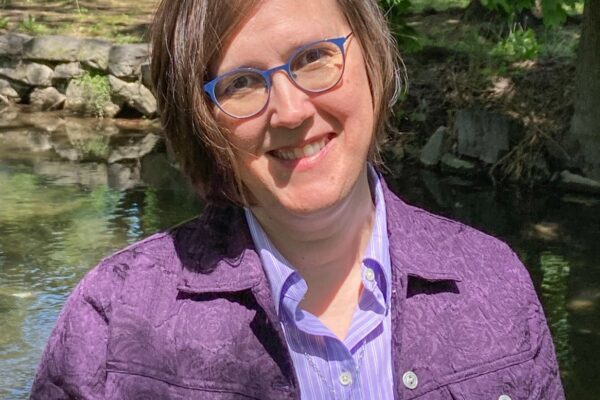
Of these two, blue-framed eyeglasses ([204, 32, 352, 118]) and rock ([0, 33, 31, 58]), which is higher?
blue-framed eyeglasses ([204, 32, 352, 118])

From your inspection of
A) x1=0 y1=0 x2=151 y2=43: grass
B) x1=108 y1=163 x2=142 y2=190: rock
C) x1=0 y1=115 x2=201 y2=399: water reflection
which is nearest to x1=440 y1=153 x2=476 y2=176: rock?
x1=0 y1=115 x2=201 y2=399: water reflection

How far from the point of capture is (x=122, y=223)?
22.4ft

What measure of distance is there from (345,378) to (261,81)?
455 mm

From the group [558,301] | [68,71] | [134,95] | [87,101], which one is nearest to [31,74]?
[68,71]

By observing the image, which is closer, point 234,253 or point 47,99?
point 234,253

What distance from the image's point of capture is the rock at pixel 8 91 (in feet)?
35.4

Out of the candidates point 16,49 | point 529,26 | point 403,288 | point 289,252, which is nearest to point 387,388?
point 403,288

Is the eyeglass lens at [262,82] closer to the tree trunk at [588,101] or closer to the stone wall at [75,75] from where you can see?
the tree trunk at [588,101]

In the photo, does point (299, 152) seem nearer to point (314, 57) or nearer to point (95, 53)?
point (314, 57)

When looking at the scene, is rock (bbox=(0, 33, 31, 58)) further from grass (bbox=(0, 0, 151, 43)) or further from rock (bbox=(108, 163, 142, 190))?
rock (bbox=(108, 163, 142, 190))

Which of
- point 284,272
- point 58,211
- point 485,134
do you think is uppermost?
point 284,272

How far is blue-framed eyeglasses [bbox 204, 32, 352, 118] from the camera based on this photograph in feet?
4.97

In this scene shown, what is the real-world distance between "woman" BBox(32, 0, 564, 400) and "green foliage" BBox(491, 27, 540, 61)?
7.18 meters

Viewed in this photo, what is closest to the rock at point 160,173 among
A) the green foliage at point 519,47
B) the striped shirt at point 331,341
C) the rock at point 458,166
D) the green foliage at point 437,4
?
the rock at point 458,166
